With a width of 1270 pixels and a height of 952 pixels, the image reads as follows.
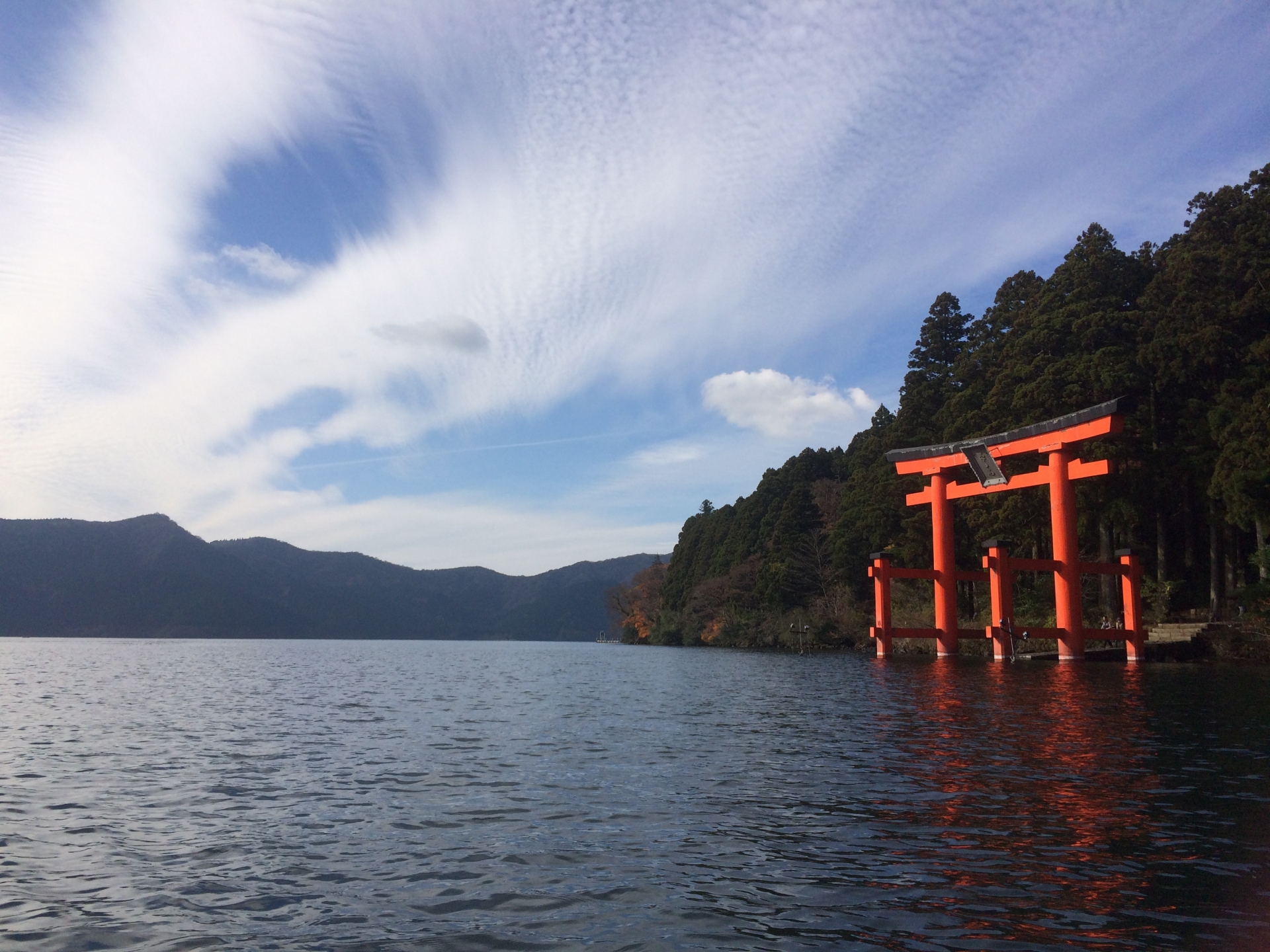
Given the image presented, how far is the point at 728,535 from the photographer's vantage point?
79.2 metres

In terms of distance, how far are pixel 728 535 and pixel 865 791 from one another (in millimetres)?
69832

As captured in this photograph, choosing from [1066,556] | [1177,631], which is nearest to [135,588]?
[1066,556]

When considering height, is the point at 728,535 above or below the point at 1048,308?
below

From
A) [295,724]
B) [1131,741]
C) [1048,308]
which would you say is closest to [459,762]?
[295,724]

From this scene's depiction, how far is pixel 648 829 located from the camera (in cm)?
815

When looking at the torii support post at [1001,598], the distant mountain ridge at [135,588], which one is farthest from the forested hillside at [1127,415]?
the distant mountain ridge at [135,588]

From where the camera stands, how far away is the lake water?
5605 millimetres

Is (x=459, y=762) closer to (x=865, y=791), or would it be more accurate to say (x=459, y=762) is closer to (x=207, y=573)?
(x=865, y=791)

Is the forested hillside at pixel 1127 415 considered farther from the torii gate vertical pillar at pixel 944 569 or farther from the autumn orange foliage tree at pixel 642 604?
the autumn orange foliage tree at pixel 642 604

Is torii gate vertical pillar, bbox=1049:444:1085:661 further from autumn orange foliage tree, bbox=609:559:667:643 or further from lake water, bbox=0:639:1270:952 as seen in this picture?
autumn orange foliage tree, bbox=609:559:667:643

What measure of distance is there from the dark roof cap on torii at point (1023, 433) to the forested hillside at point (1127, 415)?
1.13 m

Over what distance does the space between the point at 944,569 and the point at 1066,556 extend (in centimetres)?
639

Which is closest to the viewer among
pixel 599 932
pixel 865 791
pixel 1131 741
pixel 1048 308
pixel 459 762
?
pixel 599 932

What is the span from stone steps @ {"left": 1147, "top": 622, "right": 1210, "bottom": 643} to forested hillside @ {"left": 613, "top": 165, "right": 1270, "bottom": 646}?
1.22 metres
